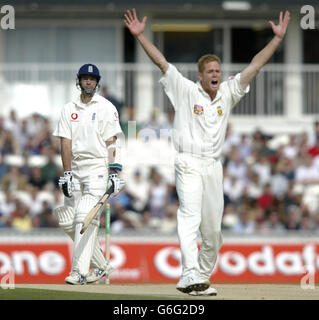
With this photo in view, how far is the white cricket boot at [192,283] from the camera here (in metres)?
10.0

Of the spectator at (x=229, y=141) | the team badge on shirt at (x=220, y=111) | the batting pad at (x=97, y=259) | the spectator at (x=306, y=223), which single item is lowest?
the spectator at (x=306, y=223)

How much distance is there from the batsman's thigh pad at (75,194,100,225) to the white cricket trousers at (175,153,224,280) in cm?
123

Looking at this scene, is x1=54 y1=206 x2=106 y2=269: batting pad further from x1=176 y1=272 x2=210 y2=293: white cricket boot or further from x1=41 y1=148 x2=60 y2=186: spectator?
x1=41 y1=148 x2=60 y2=186: spectator

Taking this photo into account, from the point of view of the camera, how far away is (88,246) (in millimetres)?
11359

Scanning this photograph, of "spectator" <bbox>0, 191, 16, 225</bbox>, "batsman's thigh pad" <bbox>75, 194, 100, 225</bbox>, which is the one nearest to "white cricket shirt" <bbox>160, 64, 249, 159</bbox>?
"batsman's thigh pad" <bbox>75, 194, 100, 225</bbox>

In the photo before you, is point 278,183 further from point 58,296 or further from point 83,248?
point 58,296

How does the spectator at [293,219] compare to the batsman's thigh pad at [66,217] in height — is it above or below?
below

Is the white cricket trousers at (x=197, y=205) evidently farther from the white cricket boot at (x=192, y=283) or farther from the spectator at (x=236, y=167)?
the spectator at (x=236, y=167)

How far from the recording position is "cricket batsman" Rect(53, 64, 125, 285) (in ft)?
37.3

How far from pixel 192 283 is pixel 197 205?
81 cm

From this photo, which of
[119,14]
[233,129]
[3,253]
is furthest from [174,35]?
[3,253]

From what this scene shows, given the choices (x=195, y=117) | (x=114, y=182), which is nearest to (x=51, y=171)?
(x=114, y=182)

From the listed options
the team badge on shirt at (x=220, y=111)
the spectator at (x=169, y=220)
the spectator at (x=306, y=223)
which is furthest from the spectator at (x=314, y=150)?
the team badge on shirt at (x=220, y=111)

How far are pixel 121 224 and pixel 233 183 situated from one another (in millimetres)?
2564
